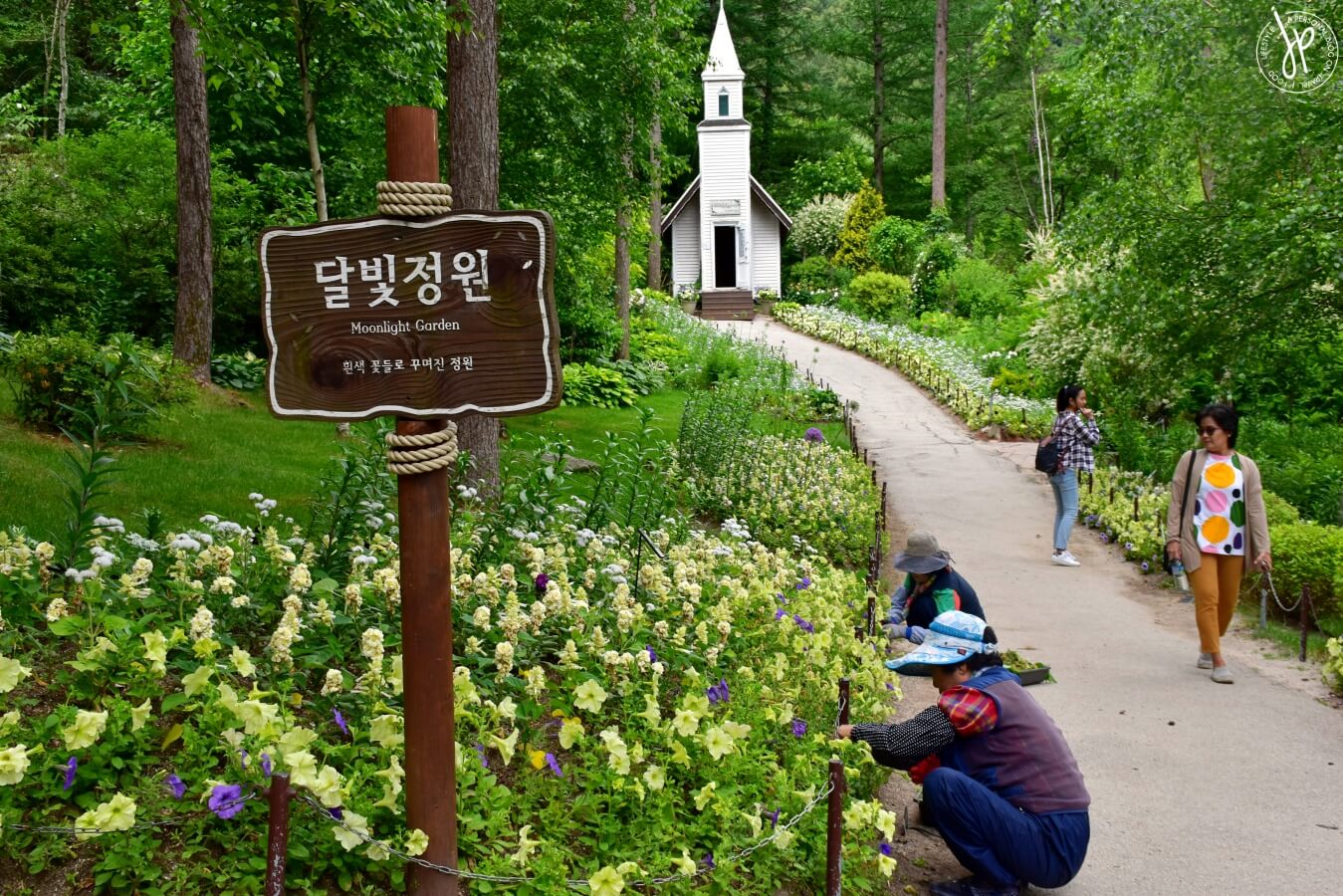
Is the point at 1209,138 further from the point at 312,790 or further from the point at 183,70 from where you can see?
the point at 312,790

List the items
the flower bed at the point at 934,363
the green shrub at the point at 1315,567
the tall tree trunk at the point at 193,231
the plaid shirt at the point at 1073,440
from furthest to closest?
the flower bed at the point at 934,363 → the tall tree trunk at the point at 193,231 → the plaid shirt at the point at 1073,440 → the green shrub at the point at 1315,567

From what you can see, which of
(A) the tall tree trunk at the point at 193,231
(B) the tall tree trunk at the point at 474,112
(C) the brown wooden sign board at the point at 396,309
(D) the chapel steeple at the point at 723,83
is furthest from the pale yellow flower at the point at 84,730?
(D) the chapel steeple at the point at 723,83

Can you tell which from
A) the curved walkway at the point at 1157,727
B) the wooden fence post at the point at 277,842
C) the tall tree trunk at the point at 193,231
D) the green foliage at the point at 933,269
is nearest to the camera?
the wooden fence post at the point at 277,842

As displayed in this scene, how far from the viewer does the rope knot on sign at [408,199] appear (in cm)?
328

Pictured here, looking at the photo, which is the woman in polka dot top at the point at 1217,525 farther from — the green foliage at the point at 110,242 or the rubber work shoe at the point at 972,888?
the green foliage at the point at 110,242

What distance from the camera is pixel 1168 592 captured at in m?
10.5

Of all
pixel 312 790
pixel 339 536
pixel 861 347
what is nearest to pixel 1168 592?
pixel 339 536

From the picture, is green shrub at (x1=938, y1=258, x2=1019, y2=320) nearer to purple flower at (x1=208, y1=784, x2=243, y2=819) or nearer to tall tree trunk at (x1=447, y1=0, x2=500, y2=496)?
tall tree trunk at (x1=447, y1=0, x2=500, y2=496)

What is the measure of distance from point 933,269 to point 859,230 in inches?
294

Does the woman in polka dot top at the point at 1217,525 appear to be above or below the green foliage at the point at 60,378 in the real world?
below

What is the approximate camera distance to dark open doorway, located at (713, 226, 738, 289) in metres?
44.0

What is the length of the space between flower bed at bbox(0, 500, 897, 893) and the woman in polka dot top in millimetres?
3151

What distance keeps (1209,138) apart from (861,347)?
17.6 metres

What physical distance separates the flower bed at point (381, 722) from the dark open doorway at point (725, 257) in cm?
3897
